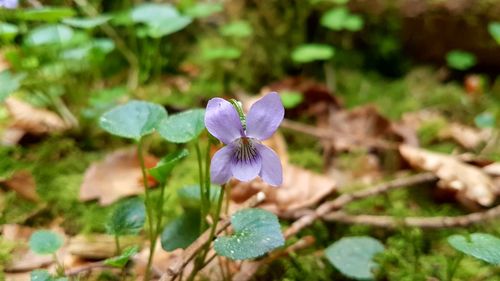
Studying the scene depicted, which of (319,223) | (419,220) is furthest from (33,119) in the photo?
(419,220)

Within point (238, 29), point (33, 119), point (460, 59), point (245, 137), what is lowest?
point (460, 59)

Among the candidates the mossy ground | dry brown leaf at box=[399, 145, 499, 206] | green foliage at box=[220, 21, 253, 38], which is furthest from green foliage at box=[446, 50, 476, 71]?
green foliage at box=[220, 21, 253, 38]

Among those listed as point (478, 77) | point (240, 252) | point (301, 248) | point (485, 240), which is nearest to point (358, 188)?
point (301, 248)

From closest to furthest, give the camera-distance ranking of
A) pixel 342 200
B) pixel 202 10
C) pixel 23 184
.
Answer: pixel 342 200 → pixel 23 184 → pixel 202 10

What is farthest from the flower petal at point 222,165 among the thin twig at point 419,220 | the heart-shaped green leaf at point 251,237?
the thin twig at point 419,220

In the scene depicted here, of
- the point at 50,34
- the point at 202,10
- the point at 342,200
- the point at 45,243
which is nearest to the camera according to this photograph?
the point at 45,243

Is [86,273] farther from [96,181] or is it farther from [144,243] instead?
[96,181]

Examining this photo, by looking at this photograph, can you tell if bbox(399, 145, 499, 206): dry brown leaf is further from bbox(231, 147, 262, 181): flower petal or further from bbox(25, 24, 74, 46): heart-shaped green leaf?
bbox(25, 24, 74, 46): heart-shaped green leaf

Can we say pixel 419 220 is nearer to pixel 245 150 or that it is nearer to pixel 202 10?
pixel 245 150
